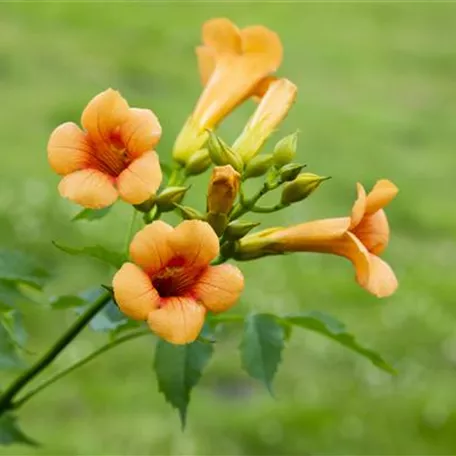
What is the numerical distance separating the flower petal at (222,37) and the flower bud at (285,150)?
375mm

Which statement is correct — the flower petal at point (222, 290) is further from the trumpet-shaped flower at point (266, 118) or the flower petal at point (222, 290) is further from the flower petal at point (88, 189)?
the trumpet-shaped flower at point (266, 118)

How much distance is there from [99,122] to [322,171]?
6.44 meters

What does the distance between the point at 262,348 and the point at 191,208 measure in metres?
0.44

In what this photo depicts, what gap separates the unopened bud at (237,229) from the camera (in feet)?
5.92

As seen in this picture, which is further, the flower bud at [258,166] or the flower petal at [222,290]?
the flower bud at [258,166]

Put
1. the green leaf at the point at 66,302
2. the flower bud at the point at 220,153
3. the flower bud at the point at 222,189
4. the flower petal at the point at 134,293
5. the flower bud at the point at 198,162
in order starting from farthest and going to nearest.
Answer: the green leaf at the point at 66,302
the flower bud at the point at 198,162
the flower bud at the point at 220,153
the flower bud at the point at 222,189
the flower petal at the point at 134,293

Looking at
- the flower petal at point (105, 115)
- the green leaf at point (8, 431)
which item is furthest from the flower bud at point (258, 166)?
the green leaf at point (8, 431)

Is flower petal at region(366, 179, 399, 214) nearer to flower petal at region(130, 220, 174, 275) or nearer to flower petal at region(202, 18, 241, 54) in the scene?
flower petal at region(130, 220, 174, 275)

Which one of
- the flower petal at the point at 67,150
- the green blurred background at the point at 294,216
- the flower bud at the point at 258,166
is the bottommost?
the green blurred background at the point at 294,216

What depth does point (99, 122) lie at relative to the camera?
5.86 ft

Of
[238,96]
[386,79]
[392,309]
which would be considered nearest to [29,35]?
[386,79]

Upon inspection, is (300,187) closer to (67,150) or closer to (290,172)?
(290,172)

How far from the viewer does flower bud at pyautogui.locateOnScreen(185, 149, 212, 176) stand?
1948 mm

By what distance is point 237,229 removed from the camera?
1.82 m
